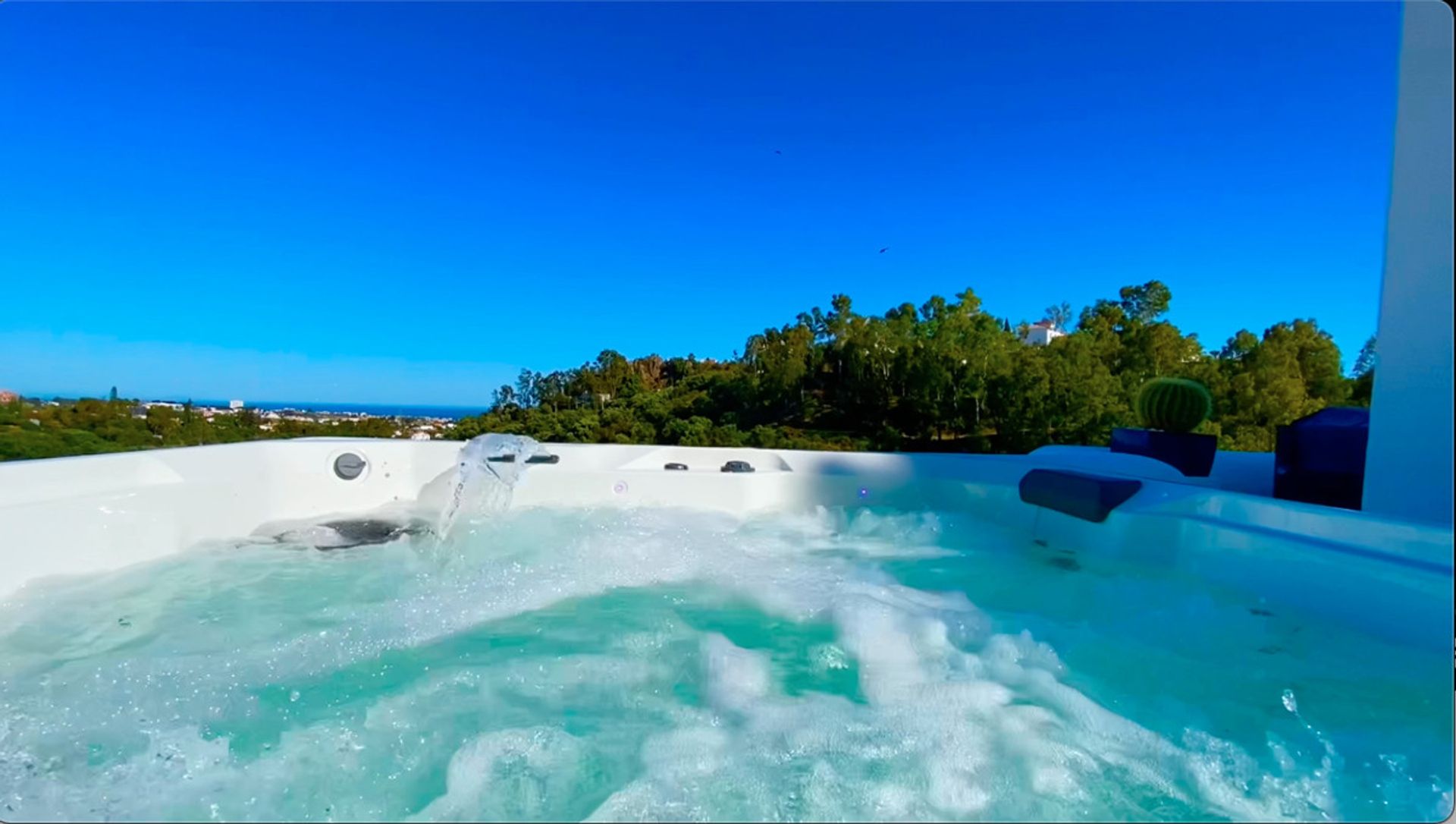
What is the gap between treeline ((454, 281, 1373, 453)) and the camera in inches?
305

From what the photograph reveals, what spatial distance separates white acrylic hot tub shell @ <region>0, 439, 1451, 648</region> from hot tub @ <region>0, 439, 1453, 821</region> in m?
0.01

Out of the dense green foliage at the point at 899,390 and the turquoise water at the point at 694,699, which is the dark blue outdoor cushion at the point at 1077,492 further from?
the dense green foliage at the point at 899,390

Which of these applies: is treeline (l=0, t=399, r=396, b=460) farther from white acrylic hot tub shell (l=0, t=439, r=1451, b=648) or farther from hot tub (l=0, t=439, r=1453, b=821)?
hot tub (l=0, t=439, r=1453, b=821)

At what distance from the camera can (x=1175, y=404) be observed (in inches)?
119

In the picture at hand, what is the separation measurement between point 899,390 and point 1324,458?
9408 mm

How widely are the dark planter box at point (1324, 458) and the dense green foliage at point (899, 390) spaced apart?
3.05 m

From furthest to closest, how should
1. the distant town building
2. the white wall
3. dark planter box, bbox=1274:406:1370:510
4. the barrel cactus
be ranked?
the distant town building, the barrel cactus, dark planter box, bbox=1274:406:1370:510, the white wall

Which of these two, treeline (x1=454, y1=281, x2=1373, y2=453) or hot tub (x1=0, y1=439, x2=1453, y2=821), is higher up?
treeline (x1=454, y1=281, x2=1373, y2=453)

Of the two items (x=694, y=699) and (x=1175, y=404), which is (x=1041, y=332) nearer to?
(x=1175, y=404)

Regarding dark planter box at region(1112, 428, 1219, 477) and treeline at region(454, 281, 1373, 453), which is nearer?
dark planter box at region(1112, 428, 1219, 477)

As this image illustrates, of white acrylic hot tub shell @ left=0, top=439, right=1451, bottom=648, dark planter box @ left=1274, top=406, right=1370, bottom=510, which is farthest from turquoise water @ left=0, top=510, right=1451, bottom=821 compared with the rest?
dark planter box @ left=1274, top=406, right=1370, bottom=510

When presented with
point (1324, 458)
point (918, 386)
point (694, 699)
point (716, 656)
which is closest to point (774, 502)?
point (716, 656)

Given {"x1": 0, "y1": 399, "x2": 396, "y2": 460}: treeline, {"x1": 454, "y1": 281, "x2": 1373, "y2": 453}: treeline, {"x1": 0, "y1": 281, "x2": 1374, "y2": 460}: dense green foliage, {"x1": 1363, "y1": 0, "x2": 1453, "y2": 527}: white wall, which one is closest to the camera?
{"x1": 1363, "y1": 0, "x2": 1453, "y2": 527}: white wall

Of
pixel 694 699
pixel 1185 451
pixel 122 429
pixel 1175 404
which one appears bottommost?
pixel 694 699
